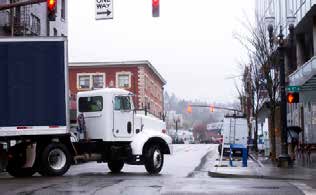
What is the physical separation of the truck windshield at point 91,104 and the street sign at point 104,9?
2.81m

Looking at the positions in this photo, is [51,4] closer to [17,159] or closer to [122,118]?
[122,118]

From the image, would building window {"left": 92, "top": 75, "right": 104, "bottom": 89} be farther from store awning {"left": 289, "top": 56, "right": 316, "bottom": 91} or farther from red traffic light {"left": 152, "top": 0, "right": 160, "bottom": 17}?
red traffic light {"left": 152, "top": 0, "right": 160, "bottom": 17}

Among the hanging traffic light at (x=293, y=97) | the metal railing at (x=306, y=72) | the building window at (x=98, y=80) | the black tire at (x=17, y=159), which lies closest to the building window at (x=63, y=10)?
the metal railing at (x=306, y=72)

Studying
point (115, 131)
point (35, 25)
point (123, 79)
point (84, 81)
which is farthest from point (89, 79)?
point (115, 131)

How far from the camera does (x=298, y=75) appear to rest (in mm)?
32625

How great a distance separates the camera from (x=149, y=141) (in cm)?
2184

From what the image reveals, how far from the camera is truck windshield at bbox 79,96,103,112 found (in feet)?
70.6

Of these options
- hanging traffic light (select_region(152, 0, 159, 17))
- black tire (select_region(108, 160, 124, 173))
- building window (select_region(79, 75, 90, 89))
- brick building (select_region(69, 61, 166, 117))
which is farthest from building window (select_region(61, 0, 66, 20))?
building window (select_region(79, 75, 90, 89))

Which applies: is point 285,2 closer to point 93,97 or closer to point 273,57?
point 273,57

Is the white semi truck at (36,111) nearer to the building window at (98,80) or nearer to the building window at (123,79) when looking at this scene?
the building window at (123,79)

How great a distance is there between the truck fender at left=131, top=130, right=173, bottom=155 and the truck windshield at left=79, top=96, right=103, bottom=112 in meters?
1.67

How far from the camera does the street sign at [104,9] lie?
21.2 meters

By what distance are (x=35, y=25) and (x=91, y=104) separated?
65.5 feet

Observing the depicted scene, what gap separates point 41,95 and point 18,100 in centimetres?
73
